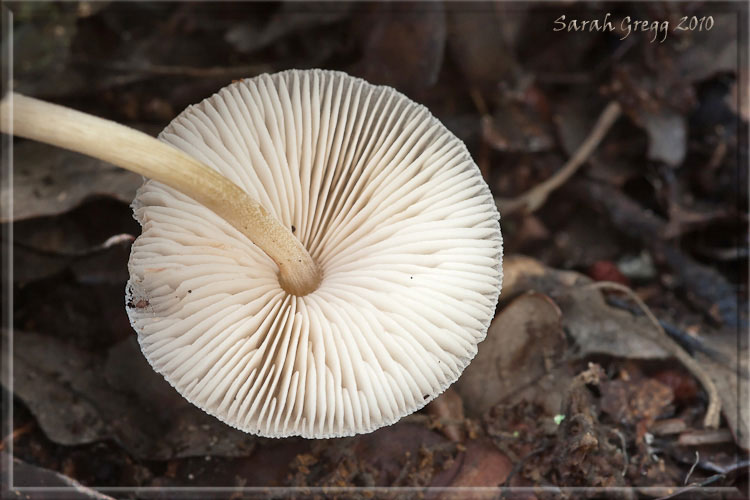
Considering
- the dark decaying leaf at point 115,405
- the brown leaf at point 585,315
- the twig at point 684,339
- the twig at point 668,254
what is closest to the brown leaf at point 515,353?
the brown leaf at point 585,315

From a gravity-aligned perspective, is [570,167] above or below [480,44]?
below

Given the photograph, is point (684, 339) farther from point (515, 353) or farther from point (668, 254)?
point (515, 353)

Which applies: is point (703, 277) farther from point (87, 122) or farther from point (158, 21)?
point (158, 21)

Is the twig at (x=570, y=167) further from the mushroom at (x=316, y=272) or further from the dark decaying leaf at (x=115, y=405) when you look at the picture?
the dark decaying leaf at (x=115, y=405)

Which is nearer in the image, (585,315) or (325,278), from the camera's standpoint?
(325,278)

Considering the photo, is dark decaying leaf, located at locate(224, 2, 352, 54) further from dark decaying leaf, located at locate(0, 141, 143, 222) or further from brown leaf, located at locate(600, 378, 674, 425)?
brown leaf, located at locate(600, 378, 674, 425)

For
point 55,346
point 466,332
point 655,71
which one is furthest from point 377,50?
point 55,346

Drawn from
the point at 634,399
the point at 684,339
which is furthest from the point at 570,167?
the point at 634,399
